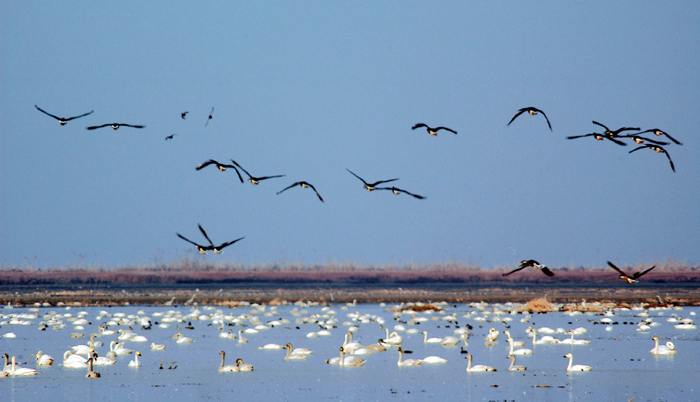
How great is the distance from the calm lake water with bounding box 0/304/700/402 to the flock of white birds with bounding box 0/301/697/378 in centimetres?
16

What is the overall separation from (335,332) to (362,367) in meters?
9.69

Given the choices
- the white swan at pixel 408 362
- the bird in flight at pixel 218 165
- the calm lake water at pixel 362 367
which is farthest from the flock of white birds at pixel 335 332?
the bird in flight at pixel 218 165

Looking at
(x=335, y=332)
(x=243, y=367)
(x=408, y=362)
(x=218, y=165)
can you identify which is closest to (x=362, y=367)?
(x=408, y=362)

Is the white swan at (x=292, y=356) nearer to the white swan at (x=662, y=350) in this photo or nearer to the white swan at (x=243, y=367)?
the white swan at (x=243, y=367)

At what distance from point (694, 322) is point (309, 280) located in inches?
1746

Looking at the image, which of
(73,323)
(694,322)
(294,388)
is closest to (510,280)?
(694,322)

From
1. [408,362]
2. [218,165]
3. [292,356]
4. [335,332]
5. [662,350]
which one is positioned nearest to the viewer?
[218,165]

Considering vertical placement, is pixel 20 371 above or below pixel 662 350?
below

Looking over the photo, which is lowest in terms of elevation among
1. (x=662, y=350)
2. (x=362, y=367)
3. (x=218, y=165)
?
(x=362, y=367)

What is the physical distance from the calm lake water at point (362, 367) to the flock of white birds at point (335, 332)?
0.16 metres

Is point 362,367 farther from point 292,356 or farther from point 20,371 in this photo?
point 20,371

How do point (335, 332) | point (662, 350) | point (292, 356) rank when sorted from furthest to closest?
1. point (335, 332)
2. point (662, 350)
3. point (292, 356)

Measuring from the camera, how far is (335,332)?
31.7 meters

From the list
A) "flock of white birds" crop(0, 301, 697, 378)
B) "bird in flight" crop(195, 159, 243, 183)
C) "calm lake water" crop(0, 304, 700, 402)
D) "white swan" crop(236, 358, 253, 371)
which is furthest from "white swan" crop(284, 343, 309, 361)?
"bird in flight" crop(195, 159, 243, 183)
